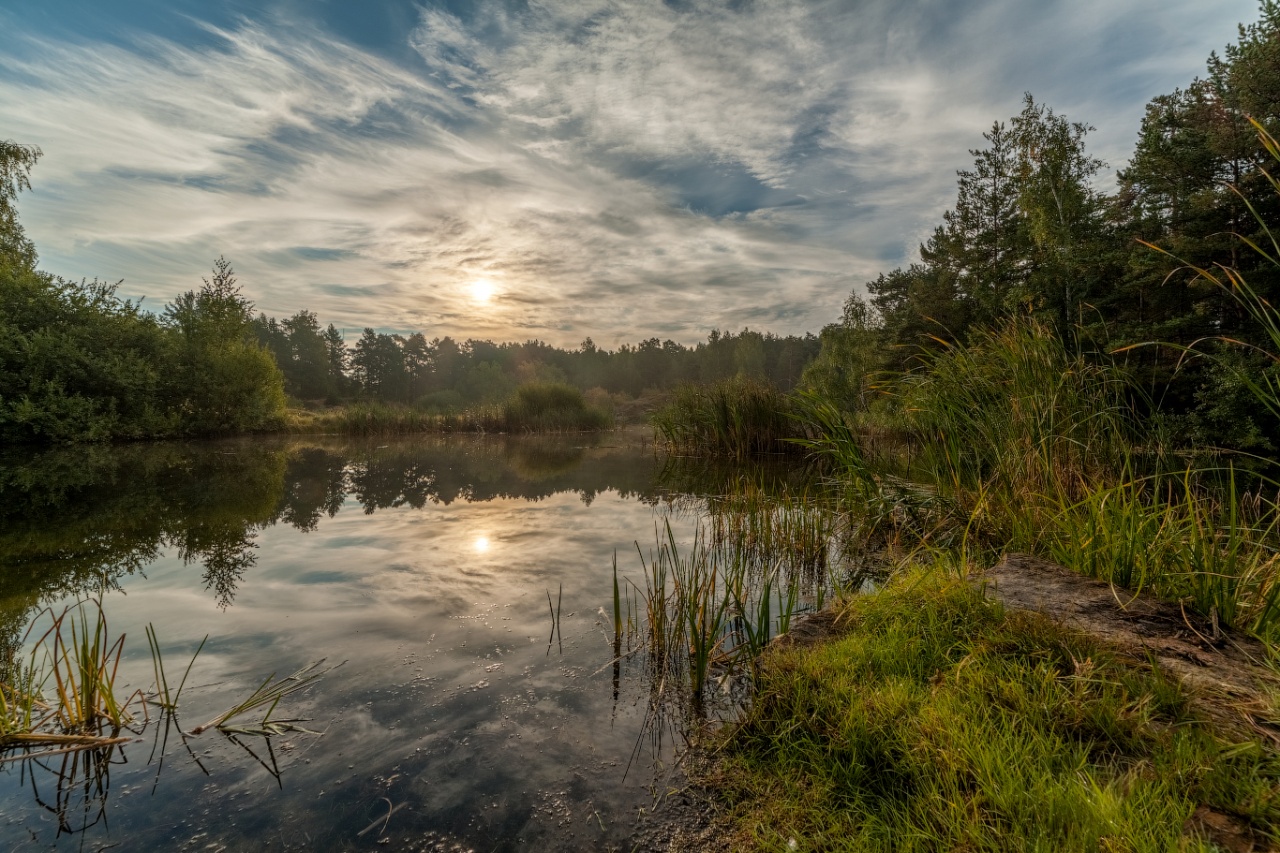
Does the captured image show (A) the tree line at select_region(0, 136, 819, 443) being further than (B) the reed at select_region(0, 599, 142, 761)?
Yes

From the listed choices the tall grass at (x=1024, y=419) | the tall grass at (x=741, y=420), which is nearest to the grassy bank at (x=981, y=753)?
the tall grass at (x=1024, y=419)

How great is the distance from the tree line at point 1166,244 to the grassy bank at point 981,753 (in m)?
5.04

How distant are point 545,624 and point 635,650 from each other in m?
0.83

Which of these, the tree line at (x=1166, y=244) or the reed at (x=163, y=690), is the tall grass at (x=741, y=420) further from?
the reed at (x=163, y=690)

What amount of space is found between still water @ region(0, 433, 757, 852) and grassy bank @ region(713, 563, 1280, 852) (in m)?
0.60

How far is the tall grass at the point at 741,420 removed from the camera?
47.5 ft

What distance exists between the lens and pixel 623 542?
6469 mm

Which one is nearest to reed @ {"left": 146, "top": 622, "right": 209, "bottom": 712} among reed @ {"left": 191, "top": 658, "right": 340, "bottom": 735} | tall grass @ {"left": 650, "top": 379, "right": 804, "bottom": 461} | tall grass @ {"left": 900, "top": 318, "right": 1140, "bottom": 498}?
reed @ {"left": 191, "top": 658, "right": 340, "bottom": 735}

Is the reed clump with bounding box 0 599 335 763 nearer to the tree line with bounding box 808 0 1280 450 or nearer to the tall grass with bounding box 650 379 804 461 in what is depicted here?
the tree line with bounding box 808 0 1280 450

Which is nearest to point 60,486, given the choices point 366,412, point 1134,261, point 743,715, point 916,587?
point 743,715

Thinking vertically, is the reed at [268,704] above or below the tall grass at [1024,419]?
below

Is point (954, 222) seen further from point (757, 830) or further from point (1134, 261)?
point (757, 830)

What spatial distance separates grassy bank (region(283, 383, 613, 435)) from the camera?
28906 millimetres

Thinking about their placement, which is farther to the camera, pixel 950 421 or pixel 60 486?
pixel 60 486
